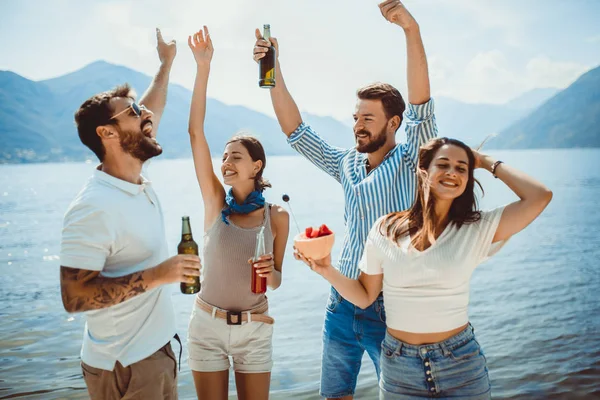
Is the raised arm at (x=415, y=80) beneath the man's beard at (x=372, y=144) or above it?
above

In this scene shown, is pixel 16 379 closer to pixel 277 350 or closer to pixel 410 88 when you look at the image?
pixel 277 350

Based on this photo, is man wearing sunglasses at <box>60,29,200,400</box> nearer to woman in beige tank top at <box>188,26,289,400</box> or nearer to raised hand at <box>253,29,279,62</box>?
woman in beige tank top at <box>188,26,289,400</box>

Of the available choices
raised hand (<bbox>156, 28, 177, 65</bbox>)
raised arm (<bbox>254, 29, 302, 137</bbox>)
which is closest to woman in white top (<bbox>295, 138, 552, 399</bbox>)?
raised arm (<bbox>254, 29, 302, 137</bbox>)

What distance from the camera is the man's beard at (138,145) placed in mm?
3066

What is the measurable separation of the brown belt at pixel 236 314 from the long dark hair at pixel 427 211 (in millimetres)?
1265

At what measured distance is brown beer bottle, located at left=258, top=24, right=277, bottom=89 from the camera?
4.23 meters

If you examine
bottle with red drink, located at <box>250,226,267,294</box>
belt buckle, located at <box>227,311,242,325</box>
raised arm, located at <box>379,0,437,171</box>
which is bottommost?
belt buckle, located at <box>227,311,242,325</box>

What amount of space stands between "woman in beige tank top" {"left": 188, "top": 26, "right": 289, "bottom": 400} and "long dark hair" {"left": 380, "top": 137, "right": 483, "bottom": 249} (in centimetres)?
95

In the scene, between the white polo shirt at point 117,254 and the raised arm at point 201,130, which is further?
the raised arm at point 201,130

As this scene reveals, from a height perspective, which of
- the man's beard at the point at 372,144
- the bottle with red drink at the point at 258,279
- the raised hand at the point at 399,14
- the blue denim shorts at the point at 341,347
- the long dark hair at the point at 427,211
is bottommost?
the blue denim shorts at the point at 341,347

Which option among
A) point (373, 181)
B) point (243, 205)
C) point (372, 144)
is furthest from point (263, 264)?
point (372, 144)

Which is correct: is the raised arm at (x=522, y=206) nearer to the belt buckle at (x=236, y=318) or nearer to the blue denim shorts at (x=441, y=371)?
the blue denim shorts at (x=441, y=371)

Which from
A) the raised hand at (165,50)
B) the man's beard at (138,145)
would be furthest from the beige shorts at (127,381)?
the raised hand at (165,50)

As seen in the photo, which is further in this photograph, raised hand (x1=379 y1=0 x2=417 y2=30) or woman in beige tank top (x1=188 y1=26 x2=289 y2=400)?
woman in beige tank top (x1=188 y1=26 x2=289 y2=400)
